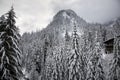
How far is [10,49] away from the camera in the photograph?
58.9 feet

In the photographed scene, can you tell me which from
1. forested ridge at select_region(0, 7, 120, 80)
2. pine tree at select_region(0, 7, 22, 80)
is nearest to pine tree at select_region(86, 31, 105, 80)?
forested ridge at select_region(0, 7, 120, 80)

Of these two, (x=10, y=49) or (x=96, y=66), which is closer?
(x=10, y=49)

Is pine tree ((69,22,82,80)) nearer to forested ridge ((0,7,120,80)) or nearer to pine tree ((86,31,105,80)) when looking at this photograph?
forested ridge ((0,7,120,80))

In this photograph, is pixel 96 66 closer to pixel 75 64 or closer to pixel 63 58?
pixel 75 64

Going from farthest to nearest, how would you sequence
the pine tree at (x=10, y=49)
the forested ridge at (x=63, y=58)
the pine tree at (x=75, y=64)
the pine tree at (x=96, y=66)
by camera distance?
the pine tree at (x=96, y=66) → the pine tree at (x=75, y=64) → the forested ridge at (x=63, y=58) → the pine tree at (x=10, y=49)

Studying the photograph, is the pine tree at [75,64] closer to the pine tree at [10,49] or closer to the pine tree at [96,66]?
the pine tree at [96,66]

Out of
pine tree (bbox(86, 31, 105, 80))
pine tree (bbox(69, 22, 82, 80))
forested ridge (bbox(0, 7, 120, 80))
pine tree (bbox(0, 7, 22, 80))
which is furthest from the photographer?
pine tree (bbox(86, 31, 105, 80))

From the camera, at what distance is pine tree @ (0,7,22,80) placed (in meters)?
16.8

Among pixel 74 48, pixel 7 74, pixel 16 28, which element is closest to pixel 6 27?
pixel 16 28

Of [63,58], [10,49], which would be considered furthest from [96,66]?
[10,49]

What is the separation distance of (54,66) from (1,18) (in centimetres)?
3446

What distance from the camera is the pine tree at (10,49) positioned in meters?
16.8

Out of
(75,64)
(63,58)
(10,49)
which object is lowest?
(75,64)

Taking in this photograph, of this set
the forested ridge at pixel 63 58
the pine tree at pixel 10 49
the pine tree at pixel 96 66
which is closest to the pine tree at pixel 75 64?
the forested ridge at pixel 63 58
